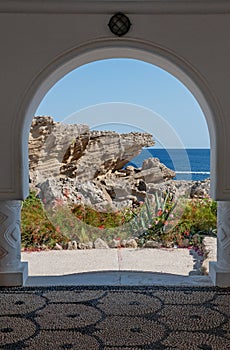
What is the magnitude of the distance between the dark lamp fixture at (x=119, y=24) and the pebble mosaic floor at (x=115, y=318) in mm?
2038

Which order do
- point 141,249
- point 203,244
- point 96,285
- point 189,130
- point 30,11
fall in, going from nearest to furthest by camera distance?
point 30,11 < point 96,285 < point 203,244 < point 141,249 < point 189,130

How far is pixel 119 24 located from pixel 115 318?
84.6 inches

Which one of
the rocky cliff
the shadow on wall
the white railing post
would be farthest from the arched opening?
the rocky cliff

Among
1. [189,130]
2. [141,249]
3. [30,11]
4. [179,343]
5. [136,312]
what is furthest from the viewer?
[189,130]

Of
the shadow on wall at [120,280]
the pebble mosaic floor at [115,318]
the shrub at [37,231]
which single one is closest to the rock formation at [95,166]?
the shrub at [37,231]

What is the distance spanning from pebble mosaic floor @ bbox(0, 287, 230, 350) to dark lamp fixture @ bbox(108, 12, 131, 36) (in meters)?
2.04

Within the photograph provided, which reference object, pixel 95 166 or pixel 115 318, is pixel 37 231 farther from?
pixel 115 318

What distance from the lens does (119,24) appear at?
3.46 metres

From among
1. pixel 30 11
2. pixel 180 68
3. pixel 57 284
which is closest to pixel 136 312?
pixel 57 284

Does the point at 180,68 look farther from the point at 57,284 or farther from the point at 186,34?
the point at 57,284

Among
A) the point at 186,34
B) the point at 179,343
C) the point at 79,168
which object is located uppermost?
the point at 186,34

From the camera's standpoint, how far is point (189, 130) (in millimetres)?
24344

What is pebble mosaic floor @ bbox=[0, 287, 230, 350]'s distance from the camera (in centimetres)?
269

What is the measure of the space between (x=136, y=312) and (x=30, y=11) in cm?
236
